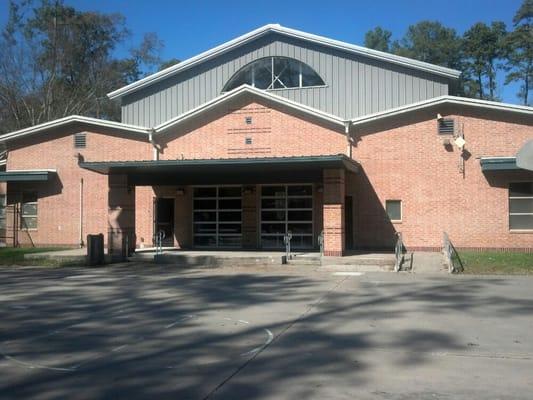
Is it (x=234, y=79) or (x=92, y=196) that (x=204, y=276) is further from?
(x=234, y=79)

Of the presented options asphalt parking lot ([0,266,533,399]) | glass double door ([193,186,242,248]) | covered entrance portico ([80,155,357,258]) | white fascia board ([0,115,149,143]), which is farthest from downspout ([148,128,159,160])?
asphalt parking lot ([0,266,533,399])

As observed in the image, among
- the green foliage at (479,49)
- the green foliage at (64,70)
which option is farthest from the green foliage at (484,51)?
the green foliage at (64,70)

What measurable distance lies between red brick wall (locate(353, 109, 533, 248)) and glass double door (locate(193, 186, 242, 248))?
4993 millimetres

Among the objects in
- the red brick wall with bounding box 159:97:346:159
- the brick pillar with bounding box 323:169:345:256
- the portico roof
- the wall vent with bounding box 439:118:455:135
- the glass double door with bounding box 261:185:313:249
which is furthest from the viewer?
the glass double door with bounding box 261:185:313:249

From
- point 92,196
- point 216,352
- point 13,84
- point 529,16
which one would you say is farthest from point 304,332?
point 529,16

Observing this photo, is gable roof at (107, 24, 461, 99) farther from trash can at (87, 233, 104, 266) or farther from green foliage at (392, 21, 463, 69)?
green foliage at (392, 21, 463, 69)

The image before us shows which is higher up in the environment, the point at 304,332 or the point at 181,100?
the point at 181,100

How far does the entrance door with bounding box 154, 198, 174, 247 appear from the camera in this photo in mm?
25234

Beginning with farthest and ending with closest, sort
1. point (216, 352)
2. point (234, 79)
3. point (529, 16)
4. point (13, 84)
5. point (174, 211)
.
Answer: point (529, 16) → point (13, 84) → point (234, 79) → point (174, 211) → point (216, 352)

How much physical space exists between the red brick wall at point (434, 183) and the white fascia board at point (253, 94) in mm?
1467

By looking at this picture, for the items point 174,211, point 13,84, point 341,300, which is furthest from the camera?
point 13,84

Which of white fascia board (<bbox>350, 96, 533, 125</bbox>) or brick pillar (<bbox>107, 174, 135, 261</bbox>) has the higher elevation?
white fascia board (<bbox>350, 96, 533, 125</bbox>)

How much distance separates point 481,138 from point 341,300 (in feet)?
40.4

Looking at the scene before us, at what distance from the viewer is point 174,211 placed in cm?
2517
